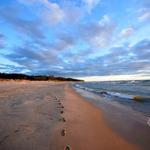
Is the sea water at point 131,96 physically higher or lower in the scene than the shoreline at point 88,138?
higher

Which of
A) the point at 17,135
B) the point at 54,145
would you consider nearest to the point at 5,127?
the point at 17,135

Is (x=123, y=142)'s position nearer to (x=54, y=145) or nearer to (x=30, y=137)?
(x=54, y=145)

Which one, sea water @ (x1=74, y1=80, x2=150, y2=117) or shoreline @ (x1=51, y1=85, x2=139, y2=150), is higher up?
sea water @ (x1=74, y1=80, x2=150, y2=117)

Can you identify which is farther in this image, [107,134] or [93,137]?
[107,134]

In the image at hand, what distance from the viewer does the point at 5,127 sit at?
6594mm

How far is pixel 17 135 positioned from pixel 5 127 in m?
1.06

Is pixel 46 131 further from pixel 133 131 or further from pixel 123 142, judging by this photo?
pixel 133 131

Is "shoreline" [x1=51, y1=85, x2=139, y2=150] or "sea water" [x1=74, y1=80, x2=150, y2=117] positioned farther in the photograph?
"sea water" [x1=74, y1=80, x2=150, y2=117]

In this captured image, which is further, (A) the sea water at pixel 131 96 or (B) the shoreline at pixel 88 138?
(A) the sea water at pixel 131 96

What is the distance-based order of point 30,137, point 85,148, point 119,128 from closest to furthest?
point 85,148 < point 30,137 < point 119,128

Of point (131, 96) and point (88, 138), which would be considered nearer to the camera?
point (88, 138)

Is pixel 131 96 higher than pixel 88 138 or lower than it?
higher

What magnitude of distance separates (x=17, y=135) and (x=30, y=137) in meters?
0.46

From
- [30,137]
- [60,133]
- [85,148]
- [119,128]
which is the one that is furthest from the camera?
[119,128]
